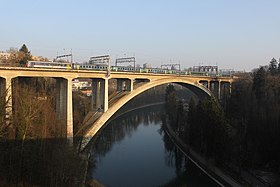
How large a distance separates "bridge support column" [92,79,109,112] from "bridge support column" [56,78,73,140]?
9.89 feet

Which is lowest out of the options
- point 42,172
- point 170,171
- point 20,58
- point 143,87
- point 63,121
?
point 170,171

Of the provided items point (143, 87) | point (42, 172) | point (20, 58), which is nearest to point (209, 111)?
point (143, 87)

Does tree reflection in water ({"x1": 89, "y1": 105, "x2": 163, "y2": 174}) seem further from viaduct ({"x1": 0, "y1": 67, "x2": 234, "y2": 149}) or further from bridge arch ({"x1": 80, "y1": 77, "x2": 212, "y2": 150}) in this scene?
viaduct ({"x1": 0, "y1": 67, "x2": 234, "y2": 149})

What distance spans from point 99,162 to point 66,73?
7207 mm

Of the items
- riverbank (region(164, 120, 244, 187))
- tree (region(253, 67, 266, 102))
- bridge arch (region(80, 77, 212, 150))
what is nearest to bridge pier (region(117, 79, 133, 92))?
bridge arch (region(80, 77, 212, 150))

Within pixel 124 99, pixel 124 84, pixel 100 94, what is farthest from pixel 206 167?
pixel 124 84

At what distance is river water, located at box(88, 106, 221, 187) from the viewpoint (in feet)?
57.5

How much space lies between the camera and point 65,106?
1777 centimetres

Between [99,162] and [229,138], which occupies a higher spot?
[229,138]

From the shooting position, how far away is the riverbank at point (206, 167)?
15.7 meters

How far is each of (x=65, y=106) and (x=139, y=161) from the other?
7510 mm

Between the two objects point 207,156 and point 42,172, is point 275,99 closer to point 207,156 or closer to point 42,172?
point 207,156

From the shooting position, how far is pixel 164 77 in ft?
86.7

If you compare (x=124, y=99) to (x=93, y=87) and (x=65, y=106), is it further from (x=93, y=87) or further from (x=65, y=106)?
(x=65, y=106)
